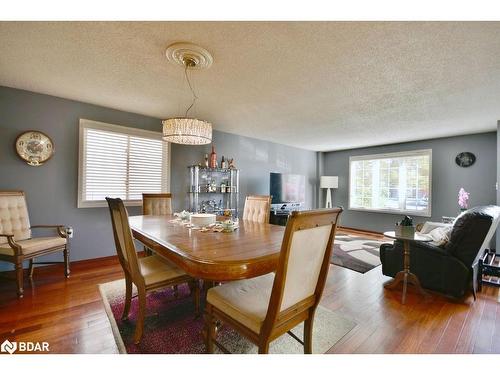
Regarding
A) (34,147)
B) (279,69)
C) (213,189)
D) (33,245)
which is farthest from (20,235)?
(279,69)

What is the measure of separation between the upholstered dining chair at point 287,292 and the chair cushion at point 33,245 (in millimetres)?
2237

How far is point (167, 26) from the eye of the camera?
1.59 metres

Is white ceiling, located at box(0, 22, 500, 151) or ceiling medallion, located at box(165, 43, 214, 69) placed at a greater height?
white ceiling, located at box(0, 22, 500, 151)

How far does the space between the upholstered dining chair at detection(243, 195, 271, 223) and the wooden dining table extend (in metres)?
0.81

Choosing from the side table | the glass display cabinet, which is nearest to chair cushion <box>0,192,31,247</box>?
the glass display cabinet

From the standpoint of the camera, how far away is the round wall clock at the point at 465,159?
445 cm

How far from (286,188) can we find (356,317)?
3.71m

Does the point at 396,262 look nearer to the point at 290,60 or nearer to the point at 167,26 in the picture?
the point at 290,60

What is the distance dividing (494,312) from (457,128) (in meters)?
3.38

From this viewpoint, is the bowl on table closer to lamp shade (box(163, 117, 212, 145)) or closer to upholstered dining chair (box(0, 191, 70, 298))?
lamp shade (box(163, 117, 212, 145))

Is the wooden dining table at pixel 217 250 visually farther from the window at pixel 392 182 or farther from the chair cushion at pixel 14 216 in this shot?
the window at pixel 392 182

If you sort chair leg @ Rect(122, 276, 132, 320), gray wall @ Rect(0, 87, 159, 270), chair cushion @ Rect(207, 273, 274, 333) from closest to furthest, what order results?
chair cushion @ Rect(207, 273, 274, 333) < chair leg @ Rect(122, 276, 132, 320) < gray wall @ Rect(0, 87, 159, 270)

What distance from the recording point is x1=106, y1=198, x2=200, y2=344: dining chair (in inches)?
59.1

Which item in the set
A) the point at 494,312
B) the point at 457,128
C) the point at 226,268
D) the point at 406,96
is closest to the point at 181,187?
the point at 226,268
